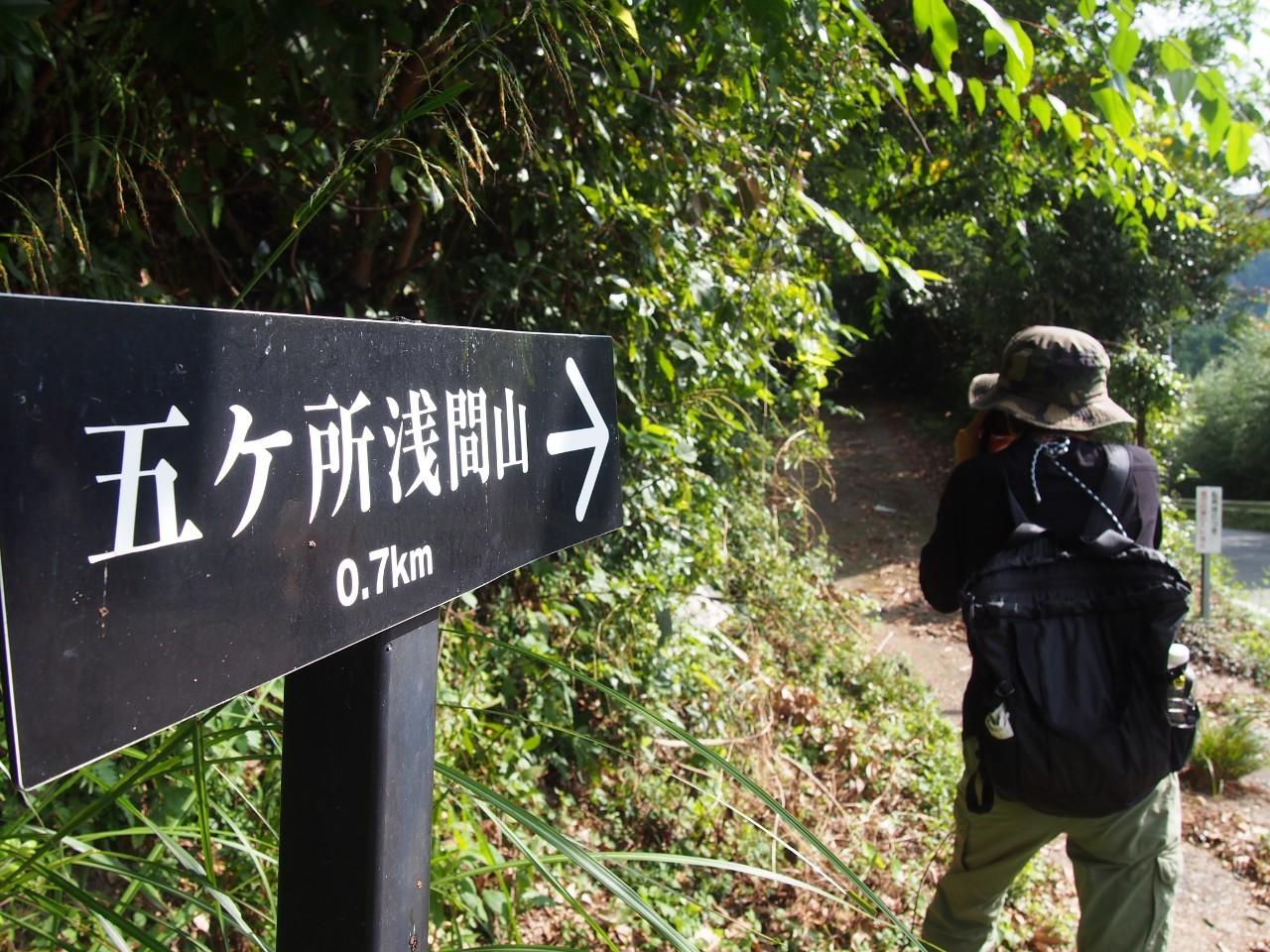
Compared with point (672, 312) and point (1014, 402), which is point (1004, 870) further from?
point (672, 312)

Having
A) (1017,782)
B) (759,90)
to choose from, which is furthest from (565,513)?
(759,90)

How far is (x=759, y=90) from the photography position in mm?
3221

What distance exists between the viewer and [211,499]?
0.78 meters

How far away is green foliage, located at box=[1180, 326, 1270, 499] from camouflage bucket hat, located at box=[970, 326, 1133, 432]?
67.3 feet

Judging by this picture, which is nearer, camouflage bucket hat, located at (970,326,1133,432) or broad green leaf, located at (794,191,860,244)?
camouflage bucket hat, located at (970,326,1133,432)

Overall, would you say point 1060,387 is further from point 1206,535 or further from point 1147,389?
point 1147,389

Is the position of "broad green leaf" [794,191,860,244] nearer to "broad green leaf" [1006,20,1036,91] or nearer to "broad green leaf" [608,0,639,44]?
"broad green leaf" [1006,20,1036,91]

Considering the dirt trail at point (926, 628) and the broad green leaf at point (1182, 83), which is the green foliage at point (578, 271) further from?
the dirt trail at point (926, 628)

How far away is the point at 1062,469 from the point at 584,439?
132 centimetres

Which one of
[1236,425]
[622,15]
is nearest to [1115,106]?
[622,15]

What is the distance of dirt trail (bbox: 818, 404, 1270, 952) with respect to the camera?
3.34m

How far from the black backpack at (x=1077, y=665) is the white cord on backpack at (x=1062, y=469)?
0.22 feet

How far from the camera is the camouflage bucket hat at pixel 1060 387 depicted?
226cm

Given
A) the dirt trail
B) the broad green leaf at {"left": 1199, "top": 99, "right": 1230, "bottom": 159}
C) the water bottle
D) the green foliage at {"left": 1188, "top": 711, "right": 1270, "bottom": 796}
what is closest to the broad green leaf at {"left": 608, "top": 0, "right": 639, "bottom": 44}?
the broad green leaf at {"left": 1199, "top": 99, "right": 1230, "bottom": 159}
